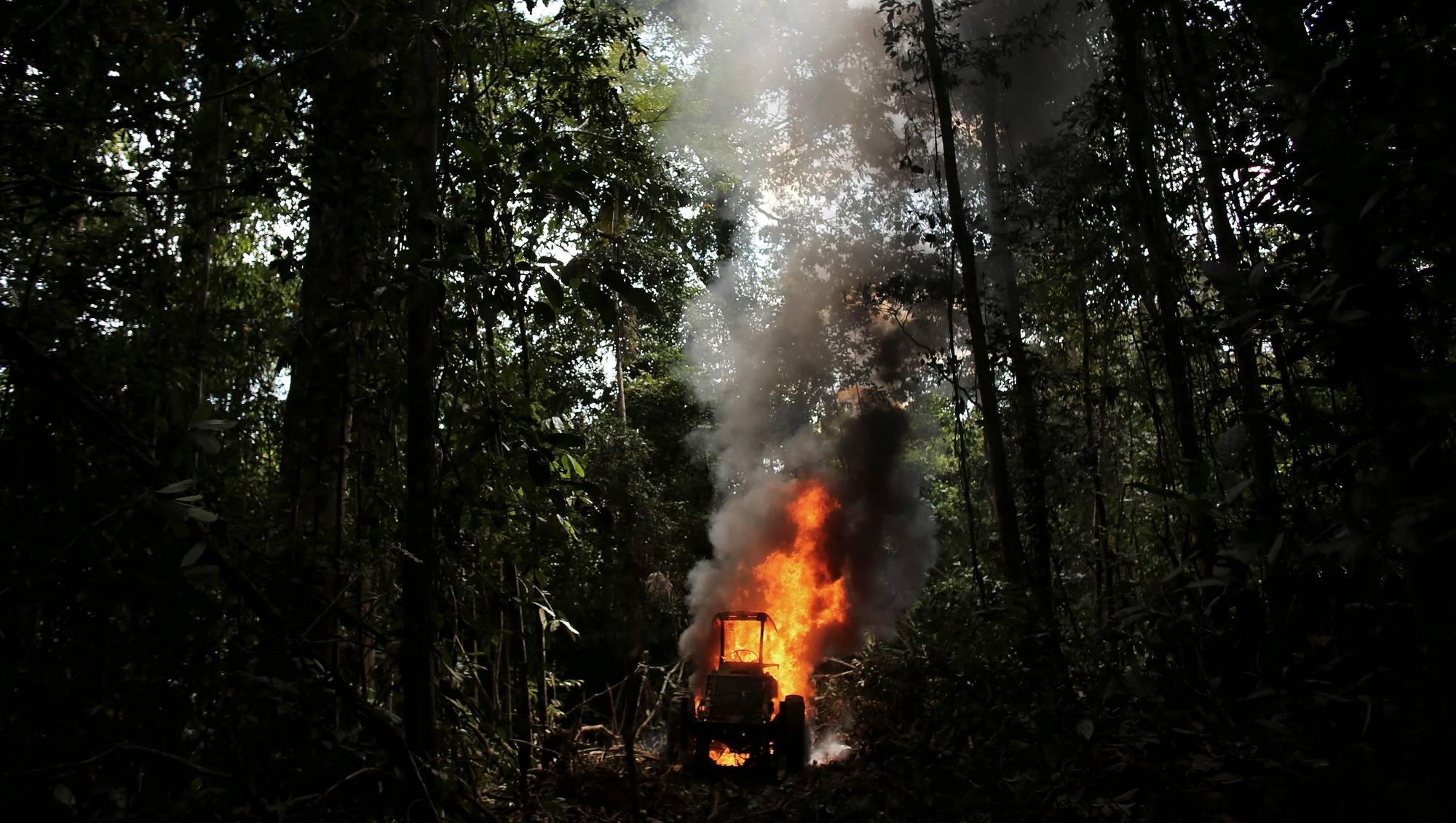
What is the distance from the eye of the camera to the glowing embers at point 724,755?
11.1 meters

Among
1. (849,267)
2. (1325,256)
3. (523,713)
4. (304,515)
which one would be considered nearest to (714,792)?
(523,713)

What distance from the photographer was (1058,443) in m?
13.2

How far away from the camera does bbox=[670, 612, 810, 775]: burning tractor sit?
1091 centimetres

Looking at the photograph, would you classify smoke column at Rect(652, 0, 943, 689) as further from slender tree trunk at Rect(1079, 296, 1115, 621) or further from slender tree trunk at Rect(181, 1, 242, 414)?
slender tree trunk at Rect(181, 1, 242, 414)

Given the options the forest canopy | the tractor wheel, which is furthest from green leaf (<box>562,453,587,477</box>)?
the tractor wheel

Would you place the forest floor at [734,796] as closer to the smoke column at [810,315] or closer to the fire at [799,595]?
the fire at [799,595]

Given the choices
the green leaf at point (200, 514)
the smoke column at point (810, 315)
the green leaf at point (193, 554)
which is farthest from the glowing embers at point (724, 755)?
the green leaf at point (200, 514)

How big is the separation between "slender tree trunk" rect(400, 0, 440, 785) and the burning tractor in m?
8.59

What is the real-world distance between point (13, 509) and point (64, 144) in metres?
2.17

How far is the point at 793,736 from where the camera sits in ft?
35.8

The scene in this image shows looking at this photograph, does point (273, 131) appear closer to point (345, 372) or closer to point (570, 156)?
point (345, 372)

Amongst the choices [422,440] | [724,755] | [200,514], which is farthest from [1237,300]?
[724,755]

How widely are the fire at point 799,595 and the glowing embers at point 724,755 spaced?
3.54 m

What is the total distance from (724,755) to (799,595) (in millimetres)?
5701
